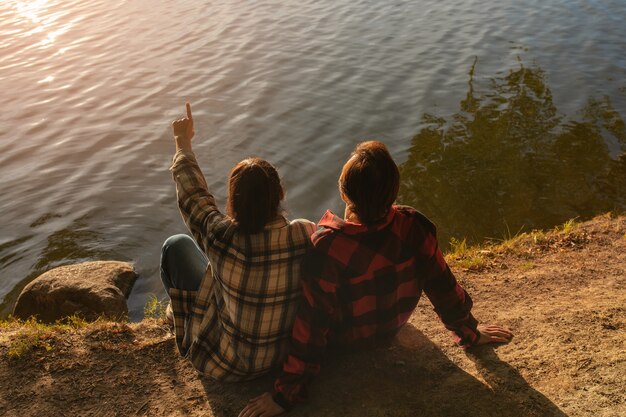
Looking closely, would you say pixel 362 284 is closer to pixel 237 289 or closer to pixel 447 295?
pixel 447 295

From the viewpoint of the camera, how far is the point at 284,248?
3289mm

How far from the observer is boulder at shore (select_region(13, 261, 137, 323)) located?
5.85 metres

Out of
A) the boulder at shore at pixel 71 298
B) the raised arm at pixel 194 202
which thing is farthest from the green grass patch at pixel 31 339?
the raised arm at pixel 194 202

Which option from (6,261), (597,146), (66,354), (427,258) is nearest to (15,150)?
(6,261)

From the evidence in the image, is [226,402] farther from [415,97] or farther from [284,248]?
[415,97]

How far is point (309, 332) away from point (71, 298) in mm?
3537

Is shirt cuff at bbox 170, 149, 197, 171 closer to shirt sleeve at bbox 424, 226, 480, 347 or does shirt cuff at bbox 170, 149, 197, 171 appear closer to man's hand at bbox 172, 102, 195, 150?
man's hand at bbox 172, 102, 195, 150

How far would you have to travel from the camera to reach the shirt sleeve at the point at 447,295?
3.43 meters

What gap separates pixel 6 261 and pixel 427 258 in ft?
18.9

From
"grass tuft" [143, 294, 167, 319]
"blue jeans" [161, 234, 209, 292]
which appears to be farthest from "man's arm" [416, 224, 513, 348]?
"grass tuft" [143, 294, 167, 319]

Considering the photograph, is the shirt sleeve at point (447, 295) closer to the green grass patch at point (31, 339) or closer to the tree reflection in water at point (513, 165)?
the green grass patch at point (31, 339)

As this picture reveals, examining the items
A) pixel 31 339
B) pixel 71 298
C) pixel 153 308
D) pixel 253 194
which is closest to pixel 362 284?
pixel 253 194

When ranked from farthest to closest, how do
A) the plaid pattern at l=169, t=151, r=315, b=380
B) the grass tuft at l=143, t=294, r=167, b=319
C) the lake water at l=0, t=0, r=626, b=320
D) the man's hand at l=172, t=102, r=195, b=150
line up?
the lake water at l=0, t=0, r=626, b=320, the grass tuft at l=143, t=294, r=167, b=319, the man's hand at l=172, t=102, r=195, b=150, the plaid pattern at l=169, t=151, r=315, b=380

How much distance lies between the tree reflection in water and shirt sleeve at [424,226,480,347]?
11.1 ft
